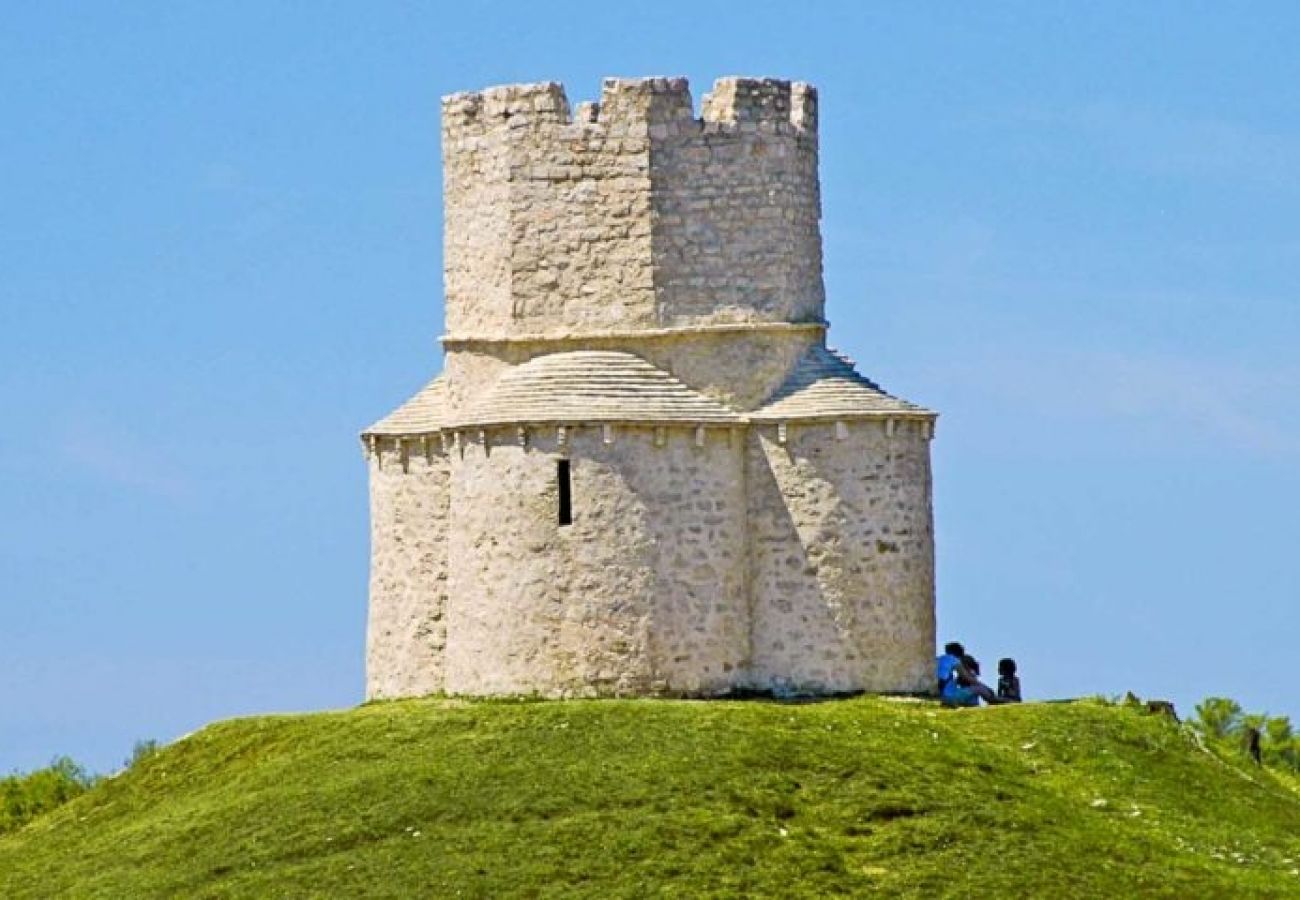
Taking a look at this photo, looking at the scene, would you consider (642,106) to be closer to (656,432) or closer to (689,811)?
(656,432)

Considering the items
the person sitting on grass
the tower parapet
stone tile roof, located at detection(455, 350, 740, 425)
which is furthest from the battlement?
the person sitting on grass

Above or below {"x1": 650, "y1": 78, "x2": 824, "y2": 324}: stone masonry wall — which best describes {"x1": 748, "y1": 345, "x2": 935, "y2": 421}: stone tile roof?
below

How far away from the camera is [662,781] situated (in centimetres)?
3403

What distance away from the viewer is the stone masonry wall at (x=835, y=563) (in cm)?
3916

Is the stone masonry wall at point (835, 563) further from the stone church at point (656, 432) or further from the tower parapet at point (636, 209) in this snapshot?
the tower parapet at point (636, 209)

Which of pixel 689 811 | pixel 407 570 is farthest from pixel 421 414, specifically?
pixel 689 811

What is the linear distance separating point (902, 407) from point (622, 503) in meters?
3.99

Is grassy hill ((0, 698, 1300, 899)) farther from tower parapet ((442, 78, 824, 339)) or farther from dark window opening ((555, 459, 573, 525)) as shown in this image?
tower parapet ((442, 78, 824, 339))

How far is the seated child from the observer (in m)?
41.2

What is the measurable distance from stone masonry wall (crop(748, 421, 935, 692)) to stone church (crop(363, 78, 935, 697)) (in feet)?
0.09

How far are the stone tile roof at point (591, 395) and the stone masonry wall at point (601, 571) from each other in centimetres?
23

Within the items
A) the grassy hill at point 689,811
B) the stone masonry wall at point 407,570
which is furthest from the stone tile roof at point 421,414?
the grassy hill at point 689,811

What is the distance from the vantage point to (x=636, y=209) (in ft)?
129

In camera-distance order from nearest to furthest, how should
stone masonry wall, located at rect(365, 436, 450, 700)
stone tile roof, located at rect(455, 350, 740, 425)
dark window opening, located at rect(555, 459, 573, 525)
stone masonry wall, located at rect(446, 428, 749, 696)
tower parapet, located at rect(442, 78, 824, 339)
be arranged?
stone masonry wall, located at rect(446, 428, 749, 696), dark window opening, located at rect(555, 459, 573, 525), stone tile roof, located at rect(455, 350, 740, 425), tower parapet, located at rect(442, 78, 824, 339), stone masonry wall, located at rect(365, 436, 450, 700)
